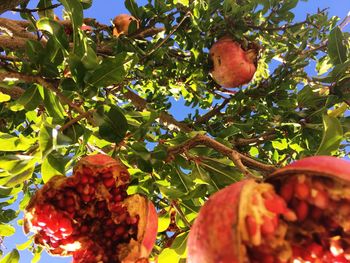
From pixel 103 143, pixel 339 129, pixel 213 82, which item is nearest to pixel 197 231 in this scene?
pixel 339 129

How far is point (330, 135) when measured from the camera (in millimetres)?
1164

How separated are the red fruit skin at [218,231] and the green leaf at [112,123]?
483mm

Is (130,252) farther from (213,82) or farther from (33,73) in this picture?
(213,82)

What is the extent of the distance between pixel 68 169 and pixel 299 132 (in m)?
1.23

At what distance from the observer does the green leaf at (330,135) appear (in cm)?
116

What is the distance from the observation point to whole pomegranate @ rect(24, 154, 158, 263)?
1169 mm

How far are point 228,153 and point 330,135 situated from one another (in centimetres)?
31

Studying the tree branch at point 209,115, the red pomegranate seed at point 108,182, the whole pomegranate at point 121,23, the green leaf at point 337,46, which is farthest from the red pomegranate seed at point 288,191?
the whole pomegranate at point 121,23

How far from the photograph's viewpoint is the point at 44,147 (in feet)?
3.49

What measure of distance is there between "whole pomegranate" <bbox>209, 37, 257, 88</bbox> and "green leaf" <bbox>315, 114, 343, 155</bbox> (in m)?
1.37

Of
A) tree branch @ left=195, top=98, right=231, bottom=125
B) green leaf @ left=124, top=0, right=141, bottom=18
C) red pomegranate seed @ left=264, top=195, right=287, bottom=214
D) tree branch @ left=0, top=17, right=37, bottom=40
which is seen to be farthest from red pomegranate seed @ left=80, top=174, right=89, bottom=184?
tree branch @ left=195, top=98, right=231, bottom=125

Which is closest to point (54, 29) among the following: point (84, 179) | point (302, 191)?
point (84, 179)

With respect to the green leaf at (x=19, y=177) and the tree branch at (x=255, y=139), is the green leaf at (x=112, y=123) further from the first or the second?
the tree branch at (x=255, y=139)

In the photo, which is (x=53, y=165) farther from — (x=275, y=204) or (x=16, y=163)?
(x=275, y=204)
